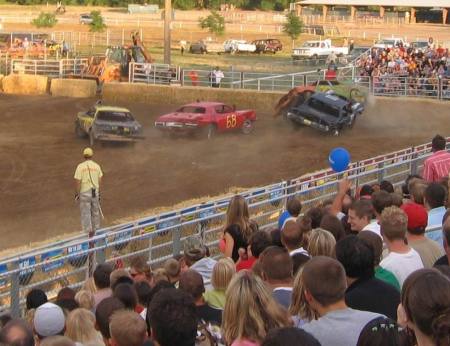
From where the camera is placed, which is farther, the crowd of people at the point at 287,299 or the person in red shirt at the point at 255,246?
the person in red shirt at the point at 255,246

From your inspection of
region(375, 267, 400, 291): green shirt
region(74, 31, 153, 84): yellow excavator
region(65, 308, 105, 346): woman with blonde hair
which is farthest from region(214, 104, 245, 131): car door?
region(65, 308, 105, 346): woman with blonde hair

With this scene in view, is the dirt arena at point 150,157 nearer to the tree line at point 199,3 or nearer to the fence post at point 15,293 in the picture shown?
the fence post at point 15,293

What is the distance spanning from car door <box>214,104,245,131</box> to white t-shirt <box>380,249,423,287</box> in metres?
24.9

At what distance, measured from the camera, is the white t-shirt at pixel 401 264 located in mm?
7188

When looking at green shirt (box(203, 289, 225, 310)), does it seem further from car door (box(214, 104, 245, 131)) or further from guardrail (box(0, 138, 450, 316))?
car door (box(214, 104, 245, 131))

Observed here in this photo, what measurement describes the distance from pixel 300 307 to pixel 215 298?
1.32 meters

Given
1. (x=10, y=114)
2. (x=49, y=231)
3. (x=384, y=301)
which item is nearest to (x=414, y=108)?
(x=10, y=114)

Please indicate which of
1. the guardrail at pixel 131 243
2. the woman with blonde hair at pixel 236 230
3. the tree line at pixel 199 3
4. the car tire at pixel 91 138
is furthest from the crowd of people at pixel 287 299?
the tree line at pixel 199 3

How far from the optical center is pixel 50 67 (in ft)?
144

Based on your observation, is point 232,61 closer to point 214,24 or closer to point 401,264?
point 214,24

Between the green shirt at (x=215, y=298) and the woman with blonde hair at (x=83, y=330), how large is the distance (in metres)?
1.08

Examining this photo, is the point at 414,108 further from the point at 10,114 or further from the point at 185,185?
the point at 10,114

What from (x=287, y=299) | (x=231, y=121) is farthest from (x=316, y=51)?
(x=287, y=299)

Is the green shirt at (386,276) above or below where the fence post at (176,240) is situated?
above
